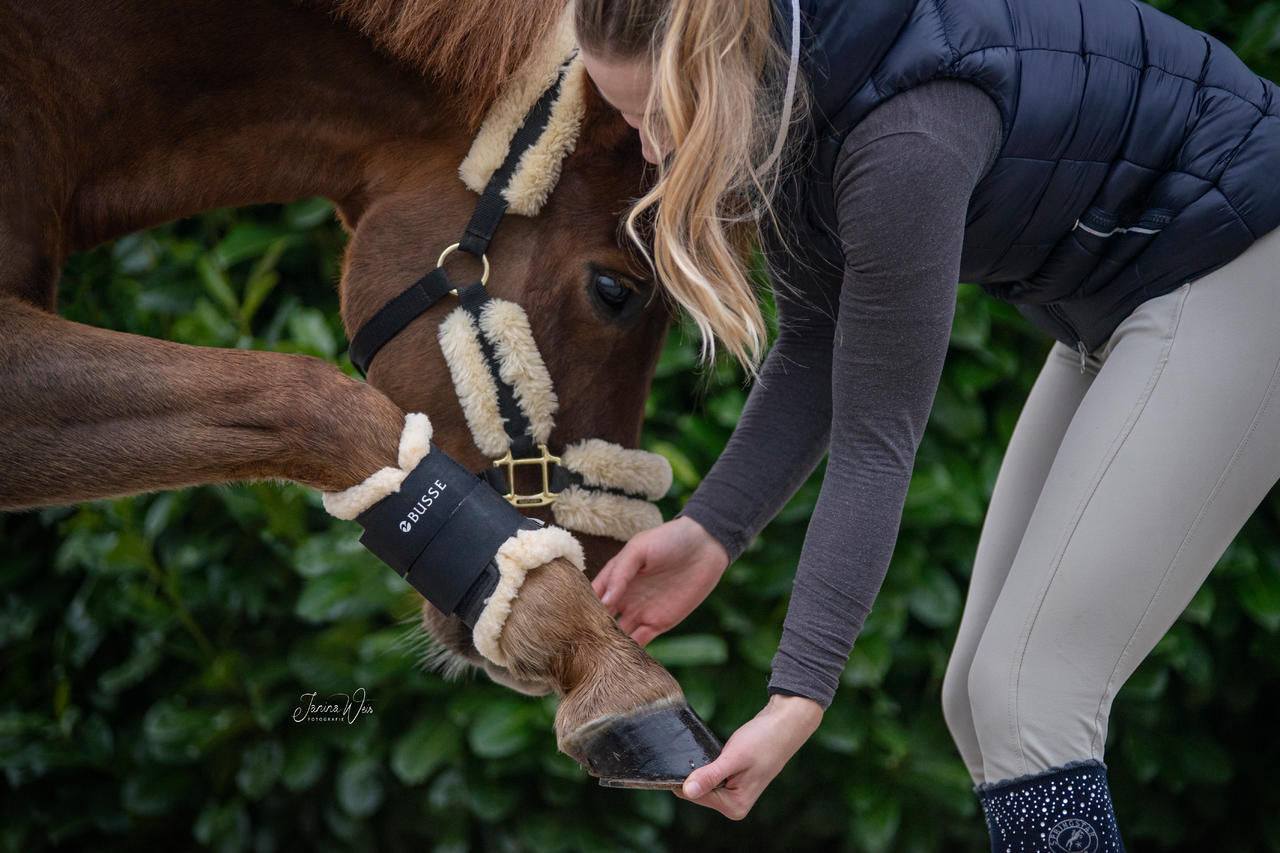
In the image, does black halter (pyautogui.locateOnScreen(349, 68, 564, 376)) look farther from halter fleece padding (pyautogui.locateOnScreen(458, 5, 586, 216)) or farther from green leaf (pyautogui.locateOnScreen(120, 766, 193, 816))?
green leaf (pyautogui.locateOnScreen(120, 766, 193, 816))

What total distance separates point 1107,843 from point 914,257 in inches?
27.4

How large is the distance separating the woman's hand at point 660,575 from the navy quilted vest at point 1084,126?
50 centimetres

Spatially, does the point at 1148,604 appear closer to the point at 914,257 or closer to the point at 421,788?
the point at 914,257

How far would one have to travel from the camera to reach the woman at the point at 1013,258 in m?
1.19

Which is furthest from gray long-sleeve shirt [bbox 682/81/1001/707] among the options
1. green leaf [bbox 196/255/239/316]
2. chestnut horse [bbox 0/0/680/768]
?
green leaf [bbox 196/255/239/316]

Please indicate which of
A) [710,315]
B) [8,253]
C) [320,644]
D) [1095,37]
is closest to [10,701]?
[320,644]

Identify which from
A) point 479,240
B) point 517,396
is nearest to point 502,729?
point 517,396

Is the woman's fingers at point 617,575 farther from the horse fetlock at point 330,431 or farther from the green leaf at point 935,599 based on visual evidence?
the green leaf at point 935,599

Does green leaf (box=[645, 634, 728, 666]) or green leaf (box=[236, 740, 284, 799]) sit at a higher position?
green leaf (box=[645, 634, 728, 666])

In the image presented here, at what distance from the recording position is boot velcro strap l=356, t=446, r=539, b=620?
121cm

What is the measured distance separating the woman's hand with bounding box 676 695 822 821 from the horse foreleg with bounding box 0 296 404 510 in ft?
1.60

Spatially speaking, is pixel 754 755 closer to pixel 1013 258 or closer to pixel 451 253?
pixel 1013 258

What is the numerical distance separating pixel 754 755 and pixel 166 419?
29.4 inches

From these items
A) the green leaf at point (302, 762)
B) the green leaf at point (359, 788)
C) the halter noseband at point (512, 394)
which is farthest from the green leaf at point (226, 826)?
the halter noseband at point (512, 394)
